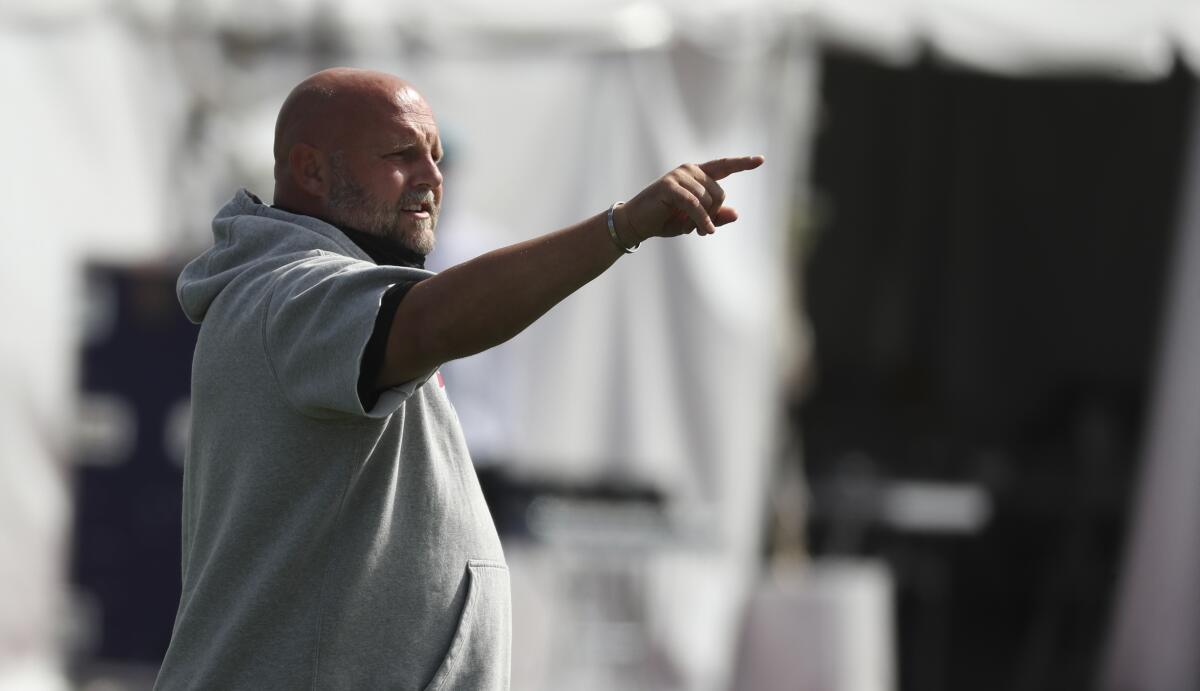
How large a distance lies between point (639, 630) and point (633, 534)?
699mm

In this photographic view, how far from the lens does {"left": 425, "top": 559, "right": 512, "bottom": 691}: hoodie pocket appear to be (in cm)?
207

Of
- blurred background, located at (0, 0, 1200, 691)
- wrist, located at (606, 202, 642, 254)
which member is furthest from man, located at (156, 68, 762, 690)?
blurred background, located at (0, 0, 1200, 691)

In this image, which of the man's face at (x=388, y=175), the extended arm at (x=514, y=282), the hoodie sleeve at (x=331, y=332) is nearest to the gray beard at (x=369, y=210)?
the man's face at (x=388, y=175)

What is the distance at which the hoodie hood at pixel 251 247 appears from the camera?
6.90ft

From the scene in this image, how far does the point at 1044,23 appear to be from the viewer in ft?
19.8

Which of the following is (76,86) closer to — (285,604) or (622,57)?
(622,57)

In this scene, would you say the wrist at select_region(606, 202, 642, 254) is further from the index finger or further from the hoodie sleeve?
the hoodie sleeve

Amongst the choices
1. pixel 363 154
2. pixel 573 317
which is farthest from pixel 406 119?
pixel 573 317

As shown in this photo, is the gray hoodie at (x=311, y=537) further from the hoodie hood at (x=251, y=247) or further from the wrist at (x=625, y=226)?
the wrist at (x=625, y=226)

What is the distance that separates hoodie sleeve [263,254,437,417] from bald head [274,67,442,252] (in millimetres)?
191

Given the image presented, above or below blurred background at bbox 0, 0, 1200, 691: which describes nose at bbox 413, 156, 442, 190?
above

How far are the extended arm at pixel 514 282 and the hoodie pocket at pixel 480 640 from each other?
364mm

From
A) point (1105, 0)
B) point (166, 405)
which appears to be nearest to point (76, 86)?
point (166, 405)

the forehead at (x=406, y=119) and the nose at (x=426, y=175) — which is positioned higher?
the forehead at (x=406, y=119)
